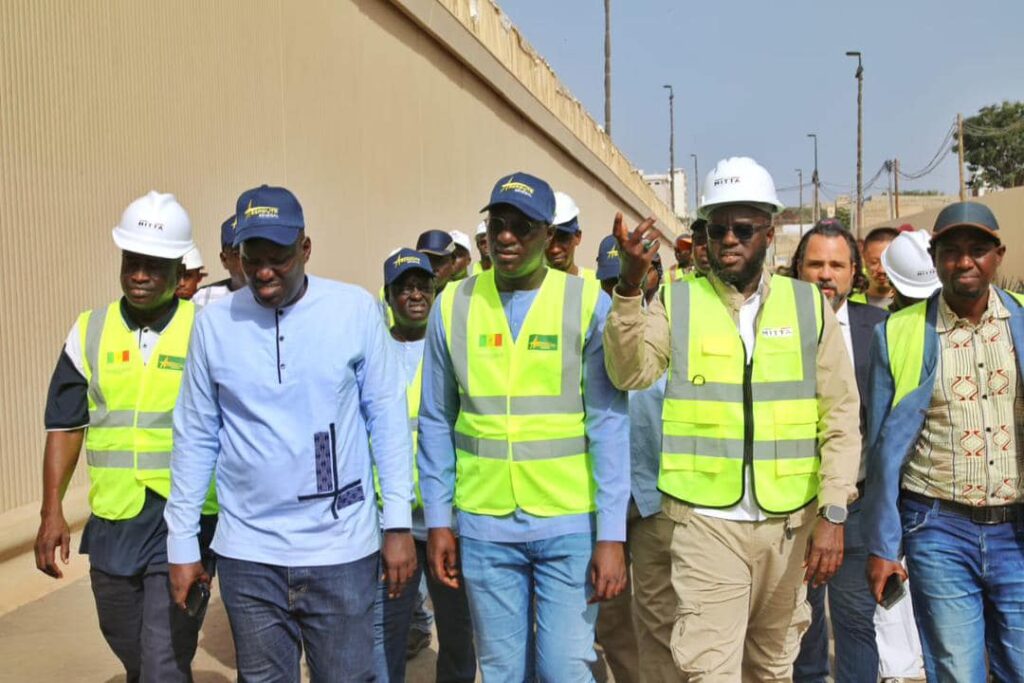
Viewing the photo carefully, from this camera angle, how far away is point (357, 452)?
3674 millimetres

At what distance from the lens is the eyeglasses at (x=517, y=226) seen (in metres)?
3.84

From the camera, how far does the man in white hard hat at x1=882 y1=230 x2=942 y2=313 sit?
5176mm

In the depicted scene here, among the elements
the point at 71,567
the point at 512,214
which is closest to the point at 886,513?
the point at 512,214

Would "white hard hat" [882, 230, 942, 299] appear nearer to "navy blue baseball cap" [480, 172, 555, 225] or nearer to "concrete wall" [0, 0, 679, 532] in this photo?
"navy blue baseball cap" [480, 172, 555, 225]

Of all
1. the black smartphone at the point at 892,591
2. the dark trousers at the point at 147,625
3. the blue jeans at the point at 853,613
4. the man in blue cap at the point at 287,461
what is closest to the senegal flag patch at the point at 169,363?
the man in blue cap at the point at 287,461

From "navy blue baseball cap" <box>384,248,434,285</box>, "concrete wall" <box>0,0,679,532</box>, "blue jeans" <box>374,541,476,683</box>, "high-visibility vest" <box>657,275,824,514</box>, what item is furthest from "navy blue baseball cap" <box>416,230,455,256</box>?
"high-visibility vest" <box>657,275,824,514</box>

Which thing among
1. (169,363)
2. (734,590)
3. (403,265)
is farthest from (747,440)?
(169,363)

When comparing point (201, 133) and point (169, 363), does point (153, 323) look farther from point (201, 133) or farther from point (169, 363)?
point (201, 133)

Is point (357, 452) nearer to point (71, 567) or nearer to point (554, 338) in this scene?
point (554, 338)

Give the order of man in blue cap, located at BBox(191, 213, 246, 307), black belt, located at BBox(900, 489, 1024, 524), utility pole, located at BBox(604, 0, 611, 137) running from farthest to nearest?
1. utility pole, located at BBox(604, 0, 611, 137)
2. man in blue cap, located at BBox(191, 213, 246, 307)
3. black belt, located at BBox(900, 489, 1024, 524)

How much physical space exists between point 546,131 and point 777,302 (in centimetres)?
2128

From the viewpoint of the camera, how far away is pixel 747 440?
3.89 metres

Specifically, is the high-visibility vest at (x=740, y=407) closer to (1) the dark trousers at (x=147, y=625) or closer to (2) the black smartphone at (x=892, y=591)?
(2) the black smartphone at (x=892, y=591)

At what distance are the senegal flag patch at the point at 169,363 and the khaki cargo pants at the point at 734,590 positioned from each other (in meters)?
2.01
